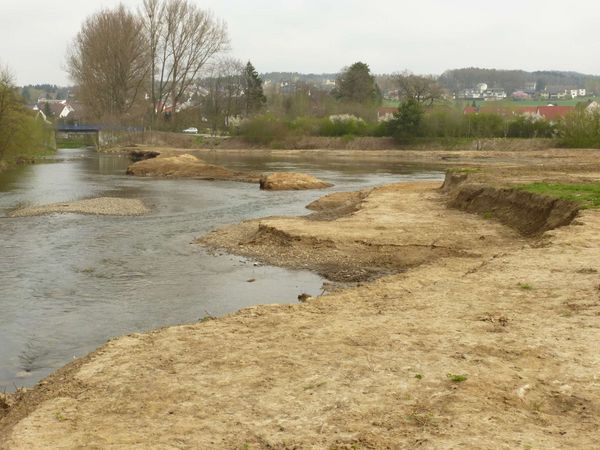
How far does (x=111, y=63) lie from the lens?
93.5 metres

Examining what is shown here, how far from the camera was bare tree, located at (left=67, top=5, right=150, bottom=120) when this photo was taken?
303ft

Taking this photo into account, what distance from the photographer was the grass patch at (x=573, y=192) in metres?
20.9

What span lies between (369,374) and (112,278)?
11001mm

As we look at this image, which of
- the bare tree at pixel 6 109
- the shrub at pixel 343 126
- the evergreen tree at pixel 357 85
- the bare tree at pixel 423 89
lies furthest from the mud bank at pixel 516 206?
the evergreen tree at pixel 357 85

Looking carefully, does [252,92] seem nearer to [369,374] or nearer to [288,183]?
[288,183]

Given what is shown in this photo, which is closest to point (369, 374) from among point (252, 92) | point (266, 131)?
point (266, 131)

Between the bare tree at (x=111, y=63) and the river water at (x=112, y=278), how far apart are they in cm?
6188

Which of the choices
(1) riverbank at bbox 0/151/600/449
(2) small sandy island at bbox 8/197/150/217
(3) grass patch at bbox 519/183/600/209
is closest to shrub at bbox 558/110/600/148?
(3) grass patch at bbox 519/183/600/209

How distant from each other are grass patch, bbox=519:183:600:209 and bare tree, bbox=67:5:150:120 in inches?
3075

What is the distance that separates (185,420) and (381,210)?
2047 centimetres

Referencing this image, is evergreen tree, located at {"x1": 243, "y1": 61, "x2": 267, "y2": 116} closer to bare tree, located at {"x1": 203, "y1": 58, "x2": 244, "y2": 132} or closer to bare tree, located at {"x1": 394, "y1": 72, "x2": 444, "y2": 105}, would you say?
bare tree, located at {"x1": 203, "y1": 58, "x2": 244, "y2": 132}

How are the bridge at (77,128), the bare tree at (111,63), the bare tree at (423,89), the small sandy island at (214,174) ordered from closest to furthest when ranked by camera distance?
1. the small sandy island at (214,174)
2. the bare tree at (111,63)
3. the bridge at (77,128)
4. the bare tree at (423,89)

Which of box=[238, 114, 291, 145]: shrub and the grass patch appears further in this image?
box=[238, 114, 291, 145]: shrub

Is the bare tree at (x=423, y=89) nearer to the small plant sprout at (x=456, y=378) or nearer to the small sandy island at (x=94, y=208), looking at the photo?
the small sandy island at (x=94, y=208)
